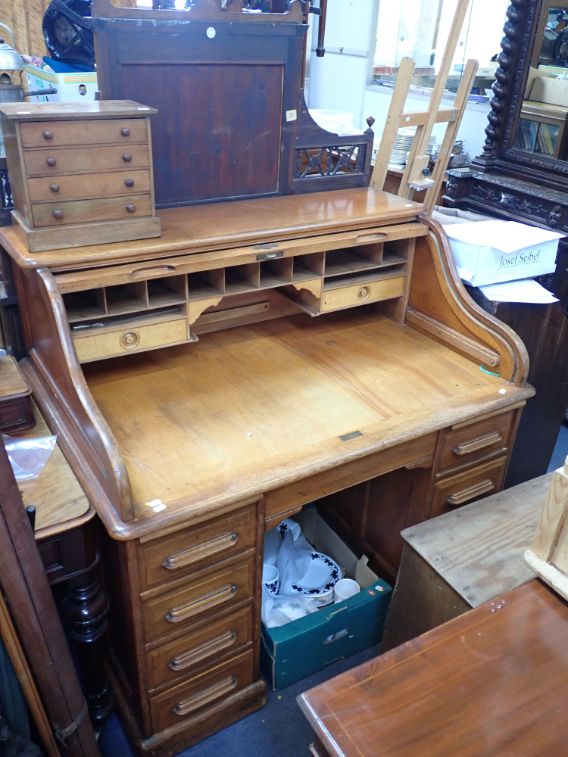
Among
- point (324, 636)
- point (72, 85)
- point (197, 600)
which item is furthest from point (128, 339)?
point (72, 85)

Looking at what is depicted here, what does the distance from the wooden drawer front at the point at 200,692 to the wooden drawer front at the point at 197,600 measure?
20 centimetres

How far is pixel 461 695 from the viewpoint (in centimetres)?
101

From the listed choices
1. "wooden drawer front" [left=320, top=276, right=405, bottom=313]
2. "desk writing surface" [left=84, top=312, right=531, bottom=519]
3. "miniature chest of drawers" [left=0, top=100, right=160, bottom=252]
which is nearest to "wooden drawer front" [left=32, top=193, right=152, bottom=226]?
"miniature chest of drawers" [left=0, top=100, right=160, bottom=252]

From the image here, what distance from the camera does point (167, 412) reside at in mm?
1550

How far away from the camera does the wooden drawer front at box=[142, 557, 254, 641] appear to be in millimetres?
1411

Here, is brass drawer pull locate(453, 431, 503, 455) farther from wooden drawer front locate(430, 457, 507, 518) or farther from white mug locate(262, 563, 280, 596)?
white mug locate(262, 563, 280, 596)

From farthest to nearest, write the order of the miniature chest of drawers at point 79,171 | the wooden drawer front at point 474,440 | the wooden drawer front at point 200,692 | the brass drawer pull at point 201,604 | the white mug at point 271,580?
the white mug at point 271,580 < the wooden drawer front at point 474,440 < the wooden drawer front at point 200,692 < the brass drawer pull at point 201,604 < the miniature chest of drawers at point 79,171

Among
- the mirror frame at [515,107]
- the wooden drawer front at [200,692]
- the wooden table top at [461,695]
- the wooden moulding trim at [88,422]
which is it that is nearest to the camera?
the wooden table top at [461,695]

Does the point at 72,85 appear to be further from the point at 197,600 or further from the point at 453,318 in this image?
the point at 197,600

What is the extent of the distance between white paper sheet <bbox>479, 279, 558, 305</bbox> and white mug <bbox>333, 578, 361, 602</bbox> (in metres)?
0.97

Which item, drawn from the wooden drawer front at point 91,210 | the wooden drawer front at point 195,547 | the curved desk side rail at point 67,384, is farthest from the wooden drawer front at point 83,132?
the wooden drawer front at point 195,547

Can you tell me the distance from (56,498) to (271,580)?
0.90m

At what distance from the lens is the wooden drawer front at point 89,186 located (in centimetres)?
135

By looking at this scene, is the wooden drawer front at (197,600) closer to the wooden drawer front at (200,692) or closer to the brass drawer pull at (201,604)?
the brass drawer pull at (201,604)
